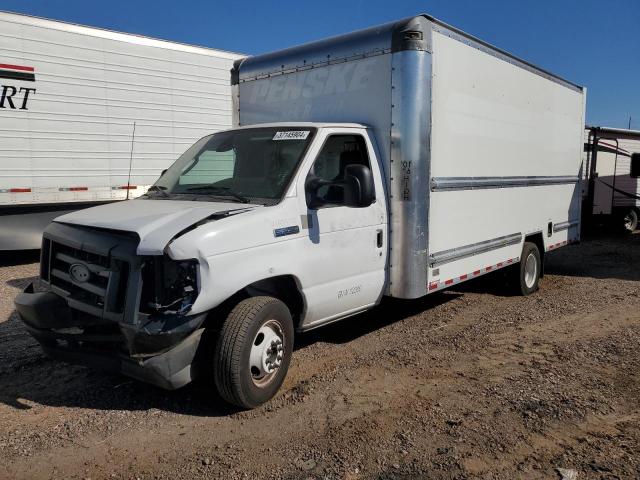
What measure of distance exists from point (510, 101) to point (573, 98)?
266 centimetres

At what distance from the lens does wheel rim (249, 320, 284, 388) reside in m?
4.12

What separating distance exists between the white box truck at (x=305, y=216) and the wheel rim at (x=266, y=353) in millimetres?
14

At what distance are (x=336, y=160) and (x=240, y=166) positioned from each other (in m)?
0.87

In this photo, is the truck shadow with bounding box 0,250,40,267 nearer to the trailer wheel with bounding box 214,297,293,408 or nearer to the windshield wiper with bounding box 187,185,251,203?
the windshield wiper with bounding box 187,185,251,203

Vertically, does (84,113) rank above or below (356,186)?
above

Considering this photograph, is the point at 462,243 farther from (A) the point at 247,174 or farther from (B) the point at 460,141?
(A) the point at 247,174

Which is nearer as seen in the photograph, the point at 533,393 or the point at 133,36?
the point at 533,393

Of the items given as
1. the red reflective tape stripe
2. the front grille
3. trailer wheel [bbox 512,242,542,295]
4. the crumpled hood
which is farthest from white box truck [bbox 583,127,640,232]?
the front grille

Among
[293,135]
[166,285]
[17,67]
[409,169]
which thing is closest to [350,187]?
[293,135]

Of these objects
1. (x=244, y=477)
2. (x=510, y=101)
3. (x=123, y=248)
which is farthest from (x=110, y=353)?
(x=510, y=101)

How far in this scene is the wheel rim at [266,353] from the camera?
13.5 ft

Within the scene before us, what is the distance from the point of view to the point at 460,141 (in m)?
5.93

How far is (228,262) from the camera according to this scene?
12.7 feet

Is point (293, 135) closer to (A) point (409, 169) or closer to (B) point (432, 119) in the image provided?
(A) point (409, 169)
